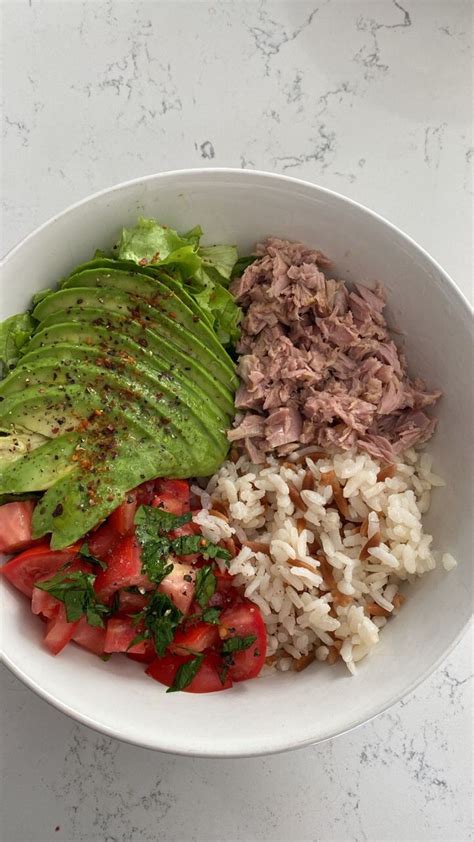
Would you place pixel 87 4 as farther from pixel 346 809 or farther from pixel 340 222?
pixel 346 809

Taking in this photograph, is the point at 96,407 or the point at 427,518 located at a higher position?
the point at 96,407

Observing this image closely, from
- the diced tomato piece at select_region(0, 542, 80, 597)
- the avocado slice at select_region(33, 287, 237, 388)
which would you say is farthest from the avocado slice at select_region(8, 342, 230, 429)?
the diced tomato piece at select_region(0, 542, 80, 597)

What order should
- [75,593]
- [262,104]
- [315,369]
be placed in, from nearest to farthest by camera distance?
[75,593] < [315,369] < [262,104]

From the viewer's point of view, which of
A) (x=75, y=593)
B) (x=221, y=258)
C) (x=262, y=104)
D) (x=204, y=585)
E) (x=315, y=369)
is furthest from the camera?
(x=262, y=104)

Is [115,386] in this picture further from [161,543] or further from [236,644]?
[236,644]

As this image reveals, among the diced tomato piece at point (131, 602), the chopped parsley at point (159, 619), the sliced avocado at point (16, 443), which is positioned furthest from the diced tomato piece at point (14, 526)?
the chopped parsley at point (159, 619)

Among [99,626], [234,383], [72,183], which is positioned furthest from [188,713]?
[72,183]

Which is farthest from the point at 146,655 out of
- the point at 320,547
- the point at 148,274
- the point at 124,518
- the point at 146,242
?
the point at 146,242
